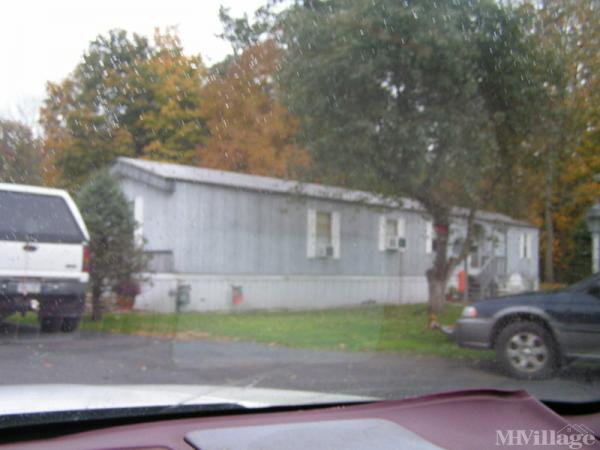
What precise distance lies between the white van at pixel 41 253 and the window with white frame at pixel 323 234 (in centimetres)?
965

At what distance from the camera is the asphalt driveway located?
680cm

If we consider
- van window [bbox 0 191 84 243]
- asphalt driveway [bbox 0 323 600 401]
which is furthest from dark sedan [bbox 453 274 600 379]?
van window [bbox 0 191 84 243]

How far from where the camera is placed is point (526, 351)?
779cm

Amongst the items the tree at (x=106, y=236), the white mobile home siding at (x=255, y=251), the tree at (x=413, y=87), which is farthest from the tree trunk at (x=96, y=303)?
the tree at (x=413, y=87)

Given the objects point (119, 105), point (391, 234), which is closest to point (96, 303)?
point (119, 105)

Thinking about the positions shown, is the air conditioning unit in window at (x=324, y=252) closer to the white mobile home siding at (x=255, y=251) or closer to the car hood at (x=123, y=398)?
the white mobile home siding at (x=255, y=251)

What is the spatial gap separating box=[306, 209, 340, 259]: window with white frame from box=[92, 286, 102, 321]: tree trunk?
7.68 metres

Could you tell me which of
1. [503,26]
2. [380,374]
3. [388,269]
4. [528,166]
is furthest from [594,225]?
[380,374]

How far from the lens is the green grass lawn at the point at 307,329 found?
32.8 feet

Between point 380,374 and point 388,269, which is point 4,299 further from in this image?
point 388,269

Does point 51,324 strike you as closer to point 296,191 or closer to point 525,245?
point 296,191

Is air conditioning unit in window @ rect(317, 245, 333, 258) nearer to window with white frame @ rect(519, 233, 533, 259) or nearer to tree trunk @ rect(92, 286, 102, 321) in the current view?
tree trunk @ rect(92, 286, 102, 321)

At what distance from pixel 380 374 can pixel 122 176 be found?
28.3 feet

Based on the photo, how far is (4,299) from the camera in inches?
358
